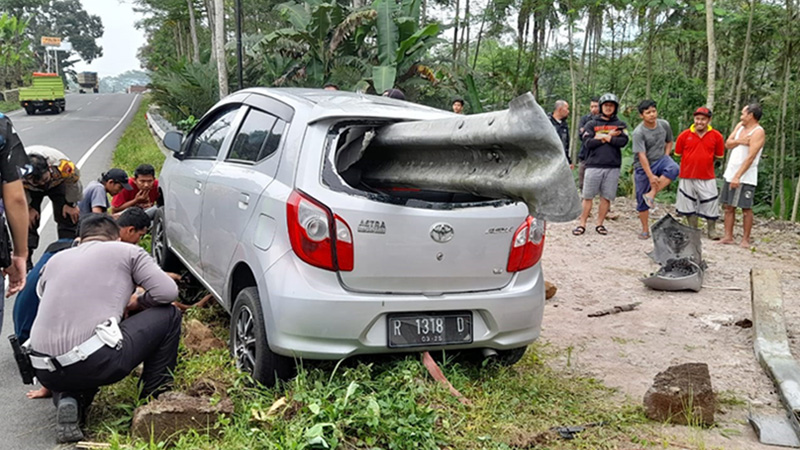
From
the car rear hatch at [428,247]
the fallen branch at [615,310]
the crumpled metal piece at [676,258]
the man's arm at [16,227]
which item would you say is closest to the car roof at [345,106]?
the car rear hatch at [428,247]

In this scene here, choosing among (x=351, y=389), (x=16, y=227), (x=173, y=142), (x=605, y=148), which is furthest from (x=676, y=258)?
(x=16, y=227)

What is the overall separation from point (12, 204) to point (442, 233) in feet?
6.74

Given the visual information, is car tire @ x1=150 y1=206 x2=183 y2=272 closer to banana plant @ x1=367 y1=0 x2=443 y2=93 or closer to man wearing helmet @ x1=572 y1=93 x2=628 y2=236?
man wearing helmet @ x1=572 y1=93 x2=628 y2=236

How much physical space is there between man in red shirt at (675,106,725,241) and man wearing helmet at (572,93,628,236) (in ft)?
2.56

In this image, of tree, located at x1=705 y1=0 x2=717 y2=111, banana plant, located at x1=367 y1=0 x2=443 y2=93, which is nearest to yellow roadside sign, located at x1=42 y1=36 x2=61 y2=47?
banana plant, located at x1=367 y1=0 x2=443 y2=93

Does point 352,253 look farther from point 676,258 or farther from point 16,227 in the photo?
point 676,258

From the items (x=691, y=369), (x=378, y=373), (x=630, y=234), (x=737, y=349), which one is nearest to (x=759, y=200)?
(x=630, y=234)

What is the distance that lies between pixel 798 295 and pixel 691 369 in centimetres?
368

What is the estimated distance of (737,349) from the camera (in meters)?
5.11

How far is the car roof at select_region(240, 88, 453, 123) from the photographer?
3682 millimetres

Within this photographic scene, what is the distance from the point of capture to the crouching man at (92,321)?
326cm

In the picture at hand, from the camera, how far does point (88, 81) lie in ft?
228

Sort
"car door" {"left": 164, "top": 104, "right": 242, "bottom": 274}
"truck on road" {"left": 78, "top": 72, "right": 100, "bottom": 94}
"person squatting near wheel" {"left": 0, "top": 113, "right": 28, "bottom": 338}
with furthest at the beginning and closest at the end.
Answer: "truck on road" {"left": 78, "top": 72, "right": 100, "bottom": 94}
"car door" {"left": 164, "top": 104, "right": 242, "bottom": 274}
"person squatting near wheel" {"left": 0, "top": 113, "right": 28, "bottom": 338}

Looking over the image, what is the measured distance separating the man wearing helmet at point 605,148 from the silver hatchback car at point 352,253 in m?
5.34
